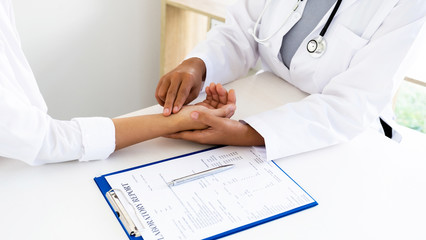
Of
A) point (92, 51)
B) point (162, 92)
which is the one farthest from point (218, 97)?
point (92, 51)

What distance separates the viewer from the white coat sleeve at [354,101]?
0.95 m

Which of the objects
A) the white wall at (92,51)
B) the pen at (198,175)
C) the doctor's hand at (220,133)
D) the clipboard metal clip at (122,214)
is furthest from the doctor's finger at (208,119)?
the white wall at (92,51)

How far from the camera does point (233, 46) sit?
1.33 metres

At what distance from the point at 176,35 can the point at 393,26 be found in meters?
1.23

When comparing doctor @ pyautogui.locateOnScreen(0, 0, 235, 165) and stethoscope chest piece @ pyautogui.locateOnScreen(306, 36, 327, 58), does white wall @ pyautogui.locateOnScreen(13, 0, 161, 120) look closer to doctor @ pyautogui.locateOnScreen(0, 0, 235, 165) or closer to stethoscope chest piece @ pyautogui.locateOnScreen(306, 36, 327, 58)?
doctor @ pyautogui.locateOnScreen(0, 0, 235, 165)

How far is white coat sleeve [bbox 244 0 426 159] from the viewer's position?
3.11ft

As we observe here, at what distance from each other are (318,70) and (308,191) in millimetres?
427

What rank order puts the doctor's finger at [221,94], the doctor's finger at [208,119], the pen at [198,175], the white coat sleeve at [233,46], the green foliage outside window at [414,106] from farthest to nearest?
1. the green foliage outside window at [414,106]
2. the white coat sleeve at [233,46]
3. the doctor's finger at [221,94]
4. the doctor's finger at [208,119]
5. the pen at [198,175]

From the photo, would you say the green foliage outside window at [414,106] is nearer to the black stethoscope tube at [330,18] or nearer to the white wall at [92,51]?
the white wall at [92,51]

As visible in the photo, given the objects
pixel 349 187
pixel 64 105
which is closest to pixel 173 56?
pixel 64 105

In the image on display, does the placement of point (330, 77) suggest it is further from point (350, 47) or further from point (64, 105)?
point (64, 105)

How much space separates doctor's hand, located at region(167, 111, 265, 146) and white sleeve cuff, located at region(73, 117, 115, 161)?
146 mm

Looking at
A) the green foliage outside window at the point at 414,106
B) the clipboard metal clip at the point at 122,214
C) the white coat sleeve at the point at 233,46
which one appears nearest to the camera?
the clipboard metal clip at the point at 122,214

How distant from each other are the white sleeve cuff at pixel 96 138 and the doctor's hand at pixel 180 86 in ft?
0.50
